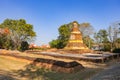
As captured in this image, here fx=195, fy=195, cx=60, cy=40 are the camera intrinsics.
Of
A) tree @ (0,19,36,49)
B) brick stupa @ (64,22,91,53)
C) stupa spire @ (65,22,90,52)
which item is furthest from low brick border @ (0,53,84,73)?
tree @ (0,19,36,49)

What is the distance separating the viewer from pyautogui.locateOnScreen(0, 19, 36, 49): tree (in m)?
49.4

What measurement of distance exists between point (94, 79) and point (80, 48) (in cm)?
2369

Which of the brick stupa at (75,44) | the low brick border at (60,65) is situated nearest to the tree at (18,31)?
the brick stupa at (75,44)

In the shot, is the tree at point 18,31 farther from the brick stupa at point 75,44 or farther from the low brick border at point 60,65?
the low brick border at point 60,65

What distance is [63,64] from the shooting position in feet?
52.2

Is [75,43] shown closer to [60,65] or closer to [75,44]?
[75,44]

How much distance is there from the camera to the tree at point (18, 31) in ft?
162

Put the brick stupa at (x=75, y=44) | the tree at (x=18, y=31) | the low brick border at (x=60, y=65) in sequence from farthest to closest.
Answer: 1. the tree at (x=18, y=31)
2. the brick stupa at (x=75, y=44)
3. the low brick border at (x=60, y=65)

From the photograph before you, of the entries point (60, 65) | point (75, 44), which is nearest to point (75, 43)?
point (75, 44)

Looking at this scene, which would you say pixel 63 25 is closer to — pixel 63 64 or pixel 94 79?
pixel 63 64

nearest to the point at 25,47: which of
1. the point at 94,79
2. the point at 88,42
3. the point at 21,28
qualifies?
the point at 21,28

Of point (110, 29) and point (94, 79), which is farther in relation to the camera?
point (110, 29)

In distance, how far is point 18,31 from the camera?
51.3 meters

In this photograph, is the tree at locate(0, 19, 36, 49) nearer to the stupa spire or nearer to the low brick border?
the stupa spire
